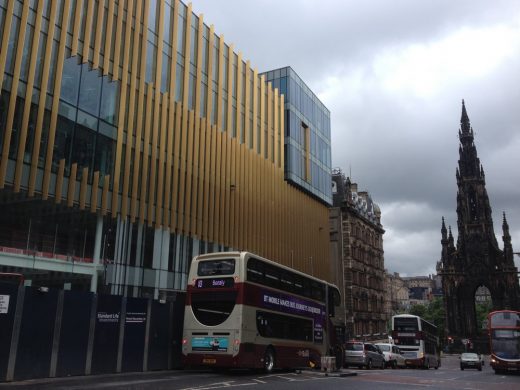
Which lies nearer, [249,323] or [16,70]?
[249,323]

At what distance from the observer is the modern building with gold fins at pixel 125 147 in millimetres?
24547

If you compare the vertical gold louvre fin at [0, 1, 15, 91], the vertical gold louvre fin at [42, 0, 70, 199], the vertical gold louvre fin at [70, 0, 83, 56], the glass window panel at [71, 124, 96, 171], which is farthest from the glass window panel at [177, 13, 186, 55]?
the vertical gold louvre fin at [0, 1, 15, 91]

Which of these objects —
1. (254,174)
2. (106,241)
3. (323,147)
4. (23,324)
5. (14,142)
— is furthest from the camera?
(323,147)

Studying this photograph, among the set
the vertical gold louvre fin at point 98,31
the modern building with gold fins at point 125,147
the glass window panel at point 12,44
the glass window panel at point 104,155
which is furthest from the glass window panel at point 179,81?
the glass window panel at point 12,44

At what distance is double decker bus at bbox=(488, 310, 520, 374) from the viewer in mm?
33250

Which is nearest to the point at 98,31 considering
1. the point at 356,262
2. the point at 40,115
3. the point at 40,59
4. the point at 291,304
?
the point at 40,59

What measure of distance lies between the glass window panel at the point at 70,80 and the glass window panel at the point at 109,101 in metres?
1.84

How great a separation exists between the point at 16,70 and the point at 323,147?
129 ft

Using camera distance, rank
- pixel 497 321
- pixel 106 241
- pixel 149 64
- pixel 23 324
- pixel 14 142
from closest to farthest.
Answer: pixel 23 324, pixel 14 142, pixel 106 241, pixel 149 64, pixel 497 321

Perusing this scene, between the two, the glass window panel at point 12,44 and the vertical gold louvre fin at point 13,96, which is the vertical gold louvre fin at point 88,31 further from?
the glass window panel at point 12,44

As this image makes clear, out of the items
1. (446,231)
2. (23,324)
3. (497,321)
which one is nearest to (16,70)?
(23,324)

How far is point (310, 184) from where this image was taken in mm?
52656

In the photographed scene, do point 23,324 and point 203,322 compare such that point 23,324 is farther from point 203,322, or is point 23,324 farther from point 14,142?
point 14,142

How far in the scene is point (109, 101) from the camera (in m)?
29.0
